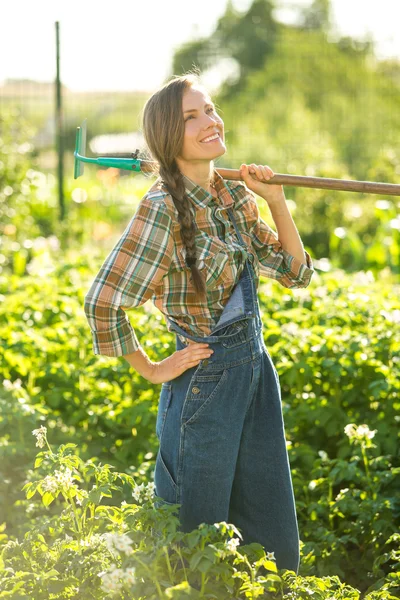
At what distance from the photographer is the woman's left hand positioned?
7.86 feet

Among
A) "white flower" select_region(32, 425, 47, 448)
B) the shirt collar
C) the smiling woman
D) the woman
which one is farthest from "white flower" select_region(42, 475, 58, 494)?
the shirt collar

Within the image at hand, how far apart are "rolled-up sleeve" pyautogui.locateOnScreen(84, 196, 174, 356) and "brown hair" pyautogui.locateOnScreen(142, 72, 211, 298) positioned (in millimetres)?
50

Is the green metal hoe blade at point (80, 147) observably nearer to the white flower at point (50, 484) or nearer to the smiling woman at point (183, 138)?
the smiling woman at point (183, 138)

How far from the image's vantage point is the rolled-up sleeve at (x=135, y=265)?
7.27ft

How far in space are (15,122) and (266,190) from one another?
5.98 meters

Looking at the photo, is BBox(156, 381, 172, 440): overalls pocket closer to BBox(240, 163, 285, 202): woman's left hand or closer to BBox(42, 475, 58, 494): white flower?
BBox(42, 475, 58, 494): white flower

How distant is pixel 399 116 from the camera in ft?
46.7

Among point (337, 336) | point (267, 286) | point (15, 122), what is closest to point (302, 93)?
point (15, 122)

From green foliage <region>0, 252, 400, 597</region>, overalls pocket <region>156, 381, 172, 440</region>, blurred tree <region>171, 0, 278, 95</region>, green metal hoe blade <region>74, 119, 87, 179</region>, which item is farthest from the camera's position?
blurred tree <region>171, 0, 278, 95</region>

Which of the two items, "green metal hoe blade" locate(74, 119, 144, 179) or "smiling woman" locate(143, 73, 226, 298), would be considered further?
"green metal hoe blade" locate(74, 119, 144, 179)

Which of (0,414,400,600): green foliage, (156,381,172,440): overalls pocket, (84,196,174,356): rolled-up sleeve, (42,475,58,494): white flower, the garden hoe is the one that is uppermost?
the garden hoe

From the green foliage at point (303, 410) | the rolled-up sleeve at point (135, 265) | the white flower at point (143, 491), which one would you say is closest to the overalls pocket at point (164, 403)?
the white flower at point (143, 491)

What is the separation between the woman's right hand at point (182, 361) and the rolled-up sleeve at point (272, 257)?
15.4 inches

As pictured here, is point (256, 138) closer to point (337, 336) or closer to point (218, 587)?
point (337, 336)
